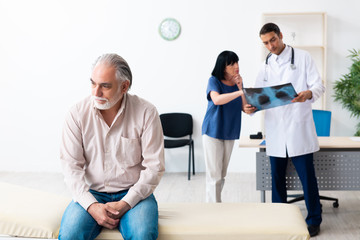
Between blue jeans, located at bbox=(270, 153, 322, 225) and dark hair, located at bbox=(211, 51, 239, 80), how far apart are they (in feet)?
2.32

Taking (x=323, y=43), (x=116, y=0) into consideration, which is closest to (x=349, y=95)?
(x=323, y=43)

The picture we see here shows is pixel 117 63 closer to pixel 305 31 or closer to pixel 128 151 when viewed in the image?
pixel 128 151

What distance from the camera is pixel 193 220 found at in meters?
2.08

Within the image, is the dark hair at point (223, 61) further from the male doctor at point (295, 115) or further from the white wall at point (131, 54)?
the white wall at point (131, 54)

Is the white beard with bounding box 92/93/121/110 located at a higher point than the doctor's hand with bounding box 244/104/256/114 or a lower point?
higher

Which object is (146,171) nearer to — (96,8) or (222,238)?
(222,238)

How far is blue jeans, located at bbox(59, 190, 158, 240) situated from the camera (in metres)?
1.87

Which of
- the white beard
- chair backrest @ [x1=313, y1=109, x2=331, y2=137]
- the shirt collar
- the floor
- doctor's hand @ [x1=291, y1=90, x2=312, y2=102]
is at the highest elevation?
the shirt collar

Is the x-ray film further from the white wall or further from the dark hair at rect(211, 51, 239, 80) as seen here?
the white wall

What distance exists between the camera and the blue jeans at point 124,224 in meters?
1.87

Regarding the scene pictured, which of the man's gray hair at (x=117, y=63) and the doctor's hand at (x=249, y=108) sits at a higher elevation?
the man's gray hair at (x=117, y=63)

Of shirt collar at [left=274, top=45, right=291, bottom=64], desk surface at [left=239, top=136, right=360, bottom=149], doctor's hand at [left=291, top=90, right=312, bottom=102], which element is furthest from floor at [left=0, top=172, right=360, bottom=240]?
shirt collar at [left=274, top=45, right=291, bottom=64]

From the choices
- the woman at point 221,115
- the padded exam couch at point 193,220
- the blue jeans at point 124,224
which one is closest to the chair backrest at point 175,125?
the woman at point 221,115

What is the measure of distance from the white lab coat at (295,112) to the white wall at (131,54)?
7.10 ft
